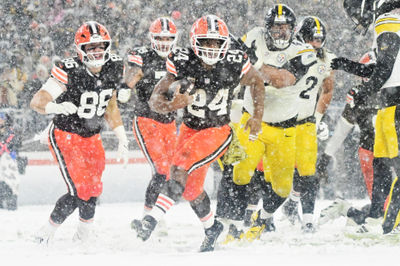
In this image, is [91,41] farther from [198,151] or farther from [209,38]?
[198,151]

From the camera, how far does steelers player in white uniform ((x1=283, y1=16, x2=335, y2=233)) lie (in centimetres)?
611

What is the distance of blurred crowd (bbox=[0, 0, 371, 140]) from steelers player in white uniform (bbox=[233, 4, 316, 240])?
5003mm

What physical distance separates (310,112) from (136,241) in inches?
78.7

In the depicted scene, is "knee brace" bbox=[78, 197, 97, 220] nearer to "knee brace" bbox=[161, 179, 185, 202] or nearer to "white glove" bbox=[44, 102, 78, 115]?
"white glove" bbox=[44, 102, 78, 115]

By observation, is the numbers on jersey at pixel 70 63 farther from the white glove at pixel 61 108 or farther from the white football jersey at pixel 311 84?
the white football jersey at pixel 311 84

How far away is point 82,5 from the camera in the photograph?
471 inches

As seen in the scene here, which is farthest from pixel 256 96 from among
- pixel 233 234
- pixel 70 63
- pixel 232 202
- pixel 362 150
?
pixel 362 150

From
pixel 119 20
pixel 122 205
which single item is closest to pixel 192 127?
pixel 122 205

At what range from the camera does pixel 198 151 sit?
4824 mm

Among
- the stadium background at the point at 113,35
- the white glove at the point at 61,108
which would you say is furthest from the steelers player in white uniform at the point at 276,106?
the stadium background at the point at 113,35

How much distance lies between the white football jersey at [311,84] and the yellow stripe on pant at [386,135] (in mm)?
1011

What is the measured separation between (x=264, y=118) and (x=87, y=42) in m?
1.62

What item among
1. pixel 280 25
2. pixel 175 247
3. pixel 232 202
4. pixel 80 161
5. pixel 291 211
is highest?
pixel 280 25

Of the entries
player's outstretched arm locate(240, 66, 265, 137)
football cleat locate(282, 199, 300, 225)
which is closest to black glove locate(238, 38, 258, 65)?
player's outstretched arm locate(240, 66, 265, 137)
